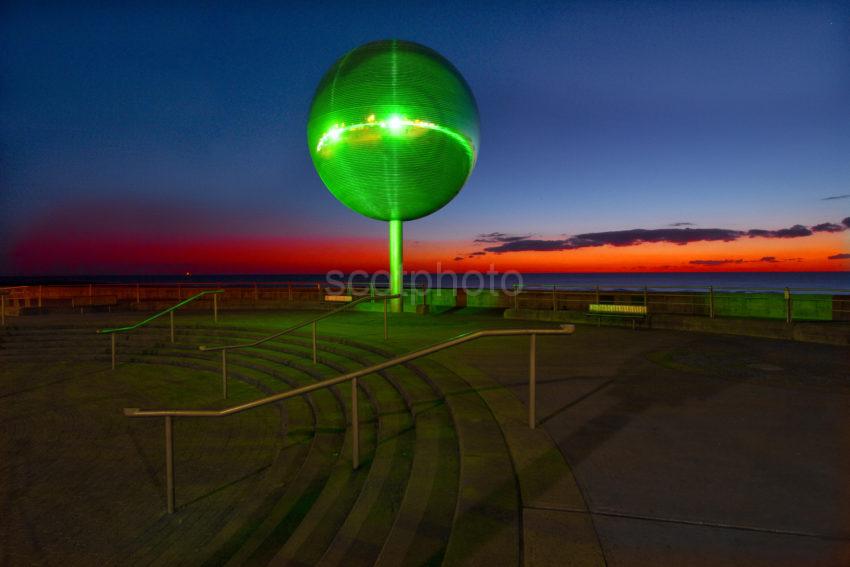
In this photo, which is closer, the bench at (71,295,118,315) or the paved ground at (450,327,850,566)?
the paved ground at (450,327,850,566)

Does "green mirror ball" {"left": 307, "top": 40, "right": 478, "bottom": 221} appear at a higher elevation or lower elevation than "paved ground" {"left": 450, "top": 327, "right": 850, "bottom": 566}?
higher

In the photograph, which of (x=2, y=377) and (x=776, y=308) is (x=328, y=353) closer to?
(x=2, y=377)

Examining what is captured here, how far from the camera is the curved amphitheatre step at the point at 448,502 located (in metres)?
2.63

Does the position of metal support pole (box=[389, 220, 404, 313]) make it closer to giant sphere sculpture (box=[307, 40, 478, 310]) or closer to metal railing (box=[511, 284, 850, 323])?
giant sphere sculpture (box=[307, 40, 478, 310])

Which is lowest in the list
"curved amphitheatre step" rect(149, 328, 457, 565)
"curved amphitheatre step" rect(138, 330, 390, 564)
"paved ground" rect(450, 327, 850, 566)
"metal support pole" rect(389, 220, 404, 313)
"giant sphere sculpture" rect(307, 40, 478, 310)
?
"curved amphitheatre step" rect(138, 330, 390, 564)

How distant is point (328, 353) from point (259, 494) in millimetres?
4731

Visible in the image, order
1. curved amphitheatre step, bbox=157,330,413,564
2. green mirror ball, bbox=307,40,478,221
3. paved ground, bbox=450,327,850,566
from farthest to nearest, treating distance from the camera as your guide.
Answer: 1. green mirror ball, bbox=307,40,478,221
2. curved amphitheatre step, bbox=157,330,413,564
3. paved ground, bbox=450,327,850,566

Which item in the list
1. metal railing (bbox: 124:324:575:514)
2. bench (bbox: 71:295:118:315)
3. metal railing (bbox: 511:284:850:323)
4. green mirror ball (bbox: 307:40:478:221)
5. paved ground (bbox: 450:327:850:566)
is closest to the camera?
paved ground (bbox: 450:327:850:566)

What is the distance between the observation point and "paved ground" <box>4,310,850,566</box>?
2.57m

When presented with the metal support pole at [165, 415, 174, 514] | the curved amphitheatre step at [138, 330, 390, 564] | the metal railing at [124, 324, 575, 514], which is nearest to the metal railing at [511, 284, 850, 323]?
the metal railing at [124, 324, 575, 514]

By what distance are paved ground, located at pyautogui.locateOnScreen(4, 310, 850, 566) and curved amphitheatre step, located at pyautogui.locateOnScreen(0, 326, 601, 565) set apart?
238mm

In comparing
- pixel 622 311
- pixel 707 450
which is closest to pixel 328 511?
pixel 707 450

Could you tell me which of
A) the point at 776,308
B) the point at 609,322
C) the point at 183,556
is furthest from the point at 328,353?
the point at 776,308

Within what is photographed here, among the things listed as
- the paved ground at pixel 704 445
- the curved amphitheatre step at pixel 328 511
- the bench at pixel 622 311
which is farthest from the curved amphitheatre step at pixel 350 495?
the bench at pixel 622 311
